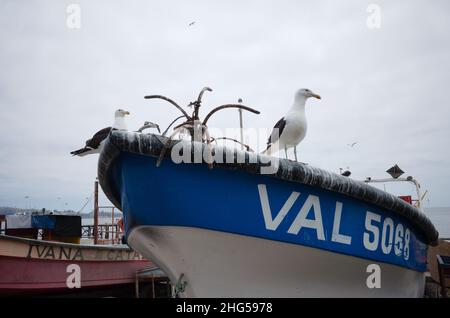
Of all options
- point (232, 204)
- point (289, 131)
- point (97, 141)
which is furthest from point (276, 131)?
point (97, 141)

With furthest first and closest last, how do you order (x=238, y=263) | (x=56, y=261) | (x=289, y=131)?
(x=56, y=261) < (x=289, y=131) < (x=238, y=263)

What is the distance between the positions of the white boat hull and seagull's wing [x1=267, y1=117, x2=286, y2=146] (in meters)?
1.50

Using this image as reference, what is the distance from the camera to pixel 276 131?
4.40 meters

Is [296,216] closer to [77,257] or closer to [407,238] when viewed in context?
[407,238]

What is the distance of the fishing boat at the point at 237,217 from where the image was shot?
3.07 m

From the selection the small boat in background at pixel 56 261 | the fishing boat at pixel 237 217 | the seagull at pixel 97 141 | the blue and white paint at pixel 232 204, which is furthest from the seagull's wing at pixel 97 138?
the blue and white paint at pixel 232 204

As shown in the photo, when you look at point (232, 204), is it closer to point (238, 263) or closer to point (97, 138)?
point (238, 263)

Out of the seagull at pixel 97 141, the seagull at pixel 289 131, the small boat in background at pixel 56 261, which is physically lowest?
the small boat in background at pixel 56 261

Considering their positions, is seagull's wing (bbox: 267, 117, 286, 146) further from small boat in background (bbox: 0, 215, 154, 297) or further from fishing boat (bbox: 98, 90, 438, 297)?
small boat in background (bbox: 0, 215, 154, 297)

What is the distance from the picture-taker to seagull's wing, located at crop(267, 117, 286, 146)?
14.2ft

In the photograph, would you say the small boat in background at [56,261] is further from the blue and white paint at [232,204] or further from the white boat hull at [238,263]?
the blue and white paint at [232,204]

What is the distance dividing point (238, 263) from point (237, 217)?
1.47ft

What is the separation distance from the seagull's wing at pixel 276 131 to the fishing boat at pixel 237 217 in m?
1.06
